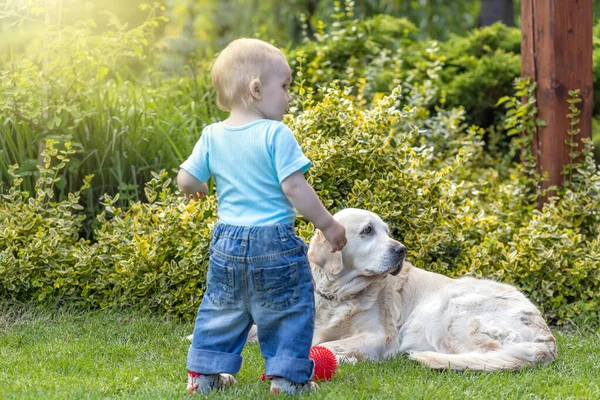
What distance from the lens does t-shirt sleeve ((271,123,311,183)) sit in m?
3.15

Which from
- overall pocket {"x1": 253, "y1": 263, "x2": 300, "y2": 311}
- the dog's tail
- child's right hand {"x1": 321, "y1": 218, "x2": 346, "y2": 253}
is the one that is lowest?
the dog's tail

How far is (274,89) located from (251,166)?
32 centimetres

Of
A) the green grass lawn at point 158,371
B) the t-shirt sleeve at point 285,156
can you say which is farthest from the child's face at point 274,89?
the green grass lawn at point 158,371

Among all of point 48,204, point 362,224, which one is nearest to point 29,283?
point 48,204

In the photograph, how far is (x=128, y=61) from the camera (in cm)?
880

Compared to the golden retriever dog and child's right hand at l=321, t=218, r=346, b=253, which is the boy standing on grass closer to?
child's right hand at l=321, t=218, r=346, b=253

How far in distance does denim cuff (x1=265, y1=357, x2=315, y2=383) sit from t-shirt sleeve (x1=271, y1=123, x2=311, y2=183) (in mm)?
733

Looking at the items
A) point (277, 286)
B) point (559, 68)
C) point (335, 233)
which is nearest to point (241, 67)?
point (335, 233)

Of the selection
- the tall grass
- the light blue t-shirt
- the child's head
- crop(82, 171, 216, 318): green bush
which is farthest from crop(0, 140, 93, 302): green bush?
the child's head

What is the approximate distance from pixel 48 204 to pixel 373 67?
3377 millimetres

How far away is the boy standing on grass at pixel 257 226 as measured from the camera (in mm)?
3219

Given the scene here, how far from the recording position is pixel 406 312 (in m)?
4.41

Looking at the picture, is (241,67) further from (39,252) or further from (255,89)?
(39,252)

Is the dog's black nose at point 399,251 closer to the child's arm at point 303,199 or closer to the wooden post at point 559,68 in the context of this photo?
the child's arm at point 303,199
